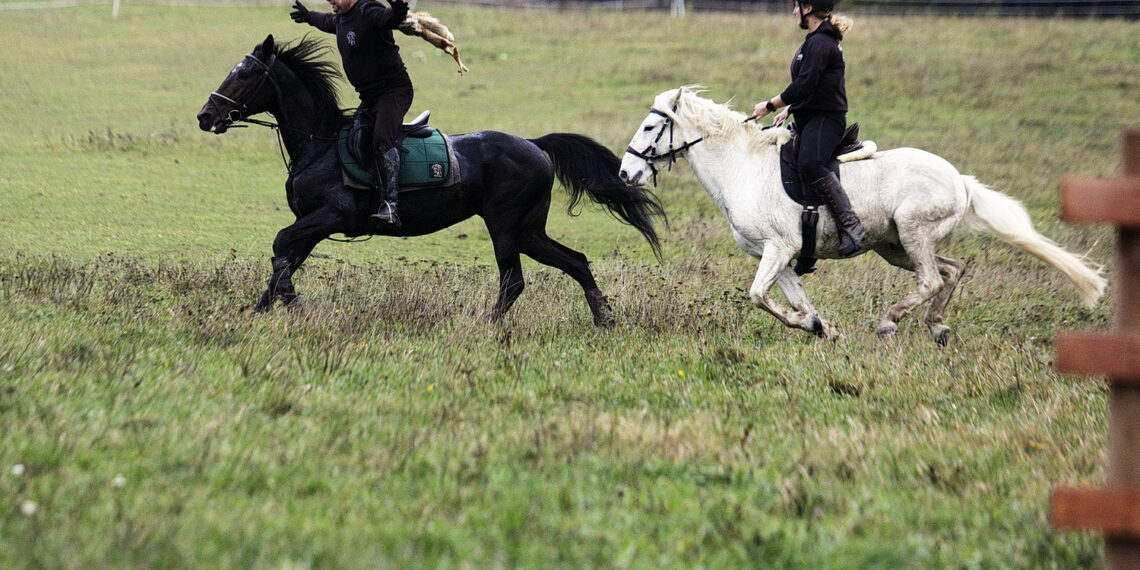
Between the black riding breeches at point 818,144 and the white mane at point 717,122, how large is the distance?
0.34m

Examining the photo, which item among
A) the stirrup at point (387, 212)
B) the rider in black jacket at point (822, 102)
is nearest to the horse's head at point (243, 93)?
the stirrup at point (387, 212)

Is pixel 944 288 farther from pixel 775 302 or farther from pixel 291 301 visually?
pixel 291 301

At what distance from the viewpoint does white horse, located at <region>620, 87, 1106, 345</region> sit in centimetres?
905

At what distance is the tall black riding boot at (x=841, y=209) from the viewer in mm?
8922

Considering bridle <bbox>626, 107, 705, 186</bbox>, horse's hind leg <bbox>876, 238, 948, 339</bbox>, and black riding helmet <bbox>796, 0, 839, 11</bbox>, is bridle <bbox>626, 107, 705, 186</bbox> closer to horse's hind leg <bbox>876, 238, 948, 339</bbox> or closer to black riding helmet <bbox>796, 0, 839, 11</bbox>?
black riding helmet <bbox>796, 0, 839, 11</bbox>

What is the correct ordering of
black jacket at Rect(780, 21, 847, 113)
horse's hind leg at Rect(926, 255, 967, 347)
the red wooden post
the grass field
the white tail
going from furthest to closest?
horse's hind leg at Rect(926, 255, 967, 347) < black jacket at Rect(780, 21, 847, 113) < the white tail < the grass field < the red wooden post

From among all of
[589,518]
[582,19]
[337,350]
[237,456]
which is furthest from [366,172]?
[582,19]

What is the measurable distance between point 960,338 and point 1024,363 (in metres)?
1.28

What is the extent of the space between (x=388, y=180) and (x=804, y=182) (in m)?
3.32

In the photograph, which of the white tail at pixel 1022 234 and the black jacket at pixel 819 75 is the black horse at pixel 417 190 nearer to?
the black jacket at pixel 819 75

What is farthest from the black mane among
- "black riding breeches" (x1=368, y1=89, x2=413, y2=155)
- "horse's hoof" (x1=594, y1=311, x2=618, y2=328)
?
"horse's hoof" (x1=594, y1=311, x2=618, y2=328)

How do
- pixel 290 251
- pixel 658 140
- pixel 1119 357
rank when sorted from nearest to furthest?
1. pixel 1119 357
2. pixel 290 251
3. pixel 658 140

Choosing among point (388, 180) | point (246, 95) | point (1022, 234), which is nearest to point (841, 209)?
point (1022, 234)

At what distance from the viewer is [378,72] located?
9148mm
